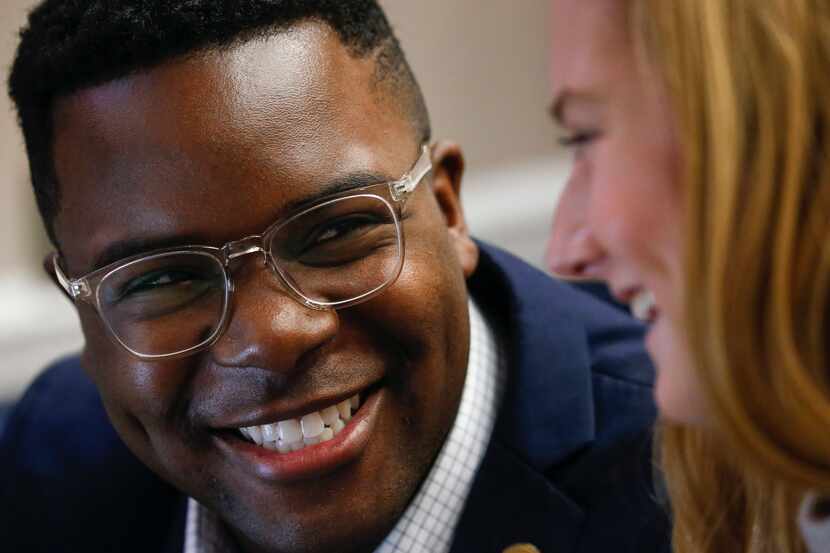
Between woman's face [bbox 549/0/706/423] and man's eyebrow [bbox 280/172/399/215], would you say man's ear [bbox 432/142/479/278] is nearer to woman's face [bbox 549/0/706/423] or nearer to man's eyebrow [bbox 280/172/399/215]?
man's eyebrow [bbox 280/172/399/215]

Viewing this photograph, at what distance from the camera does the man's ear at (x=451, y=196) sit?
1.46m

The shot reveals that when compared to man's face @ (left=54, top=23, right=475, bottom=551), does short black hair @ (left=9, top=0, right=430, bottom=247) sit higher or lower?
higher

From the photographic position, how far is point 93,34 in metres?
1.24

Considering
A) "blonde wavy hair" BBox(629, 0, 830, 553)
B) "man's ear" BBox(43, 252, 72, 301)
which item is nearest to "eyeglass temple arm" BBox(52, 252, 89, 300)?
"man's ear" BBox(43, 252, 72, 301)

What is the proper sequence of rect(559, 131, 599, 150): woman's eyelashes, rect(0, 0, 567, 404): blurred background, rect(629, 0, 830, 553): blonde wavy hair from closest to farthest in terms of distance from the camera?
rect(629, 0, 830, 553): blonde wavy hair < rect(559, 131, 599, 150): woman's eyelashes < rect(0, 0, 567, 404): blurred background

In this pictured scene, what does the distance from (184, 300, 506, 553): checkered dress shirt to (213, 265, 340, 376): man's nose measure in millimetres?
291

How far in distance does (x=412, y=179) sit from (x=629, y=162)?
1.35 feet

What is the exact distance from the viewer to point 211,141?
1.18m

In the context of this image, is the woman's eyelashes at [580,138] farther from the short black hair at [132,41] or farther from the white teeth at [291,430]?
the white teeth at [291,430]

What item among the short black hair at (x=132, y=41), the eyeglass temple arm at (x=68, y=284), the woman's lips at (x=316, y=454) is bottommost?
the woman's lips at (x=316, y=454)

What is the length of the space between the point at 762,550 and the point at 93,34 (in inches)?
37.8

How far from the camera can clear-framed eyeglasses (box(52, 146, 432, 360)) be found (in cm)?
120

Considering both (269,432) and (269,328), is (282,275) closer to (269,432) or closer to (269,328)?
(269,328)

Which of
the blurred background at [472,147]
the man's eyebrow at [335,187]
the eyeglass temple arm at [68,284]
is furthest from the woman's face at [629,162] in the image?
the blurred background at [472,147]
